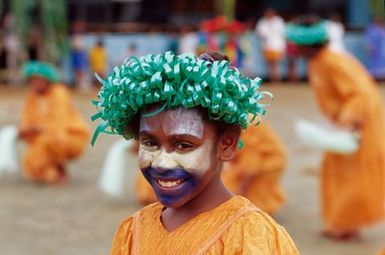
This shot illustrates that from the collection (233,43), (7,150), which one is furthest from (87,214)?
(233,43)

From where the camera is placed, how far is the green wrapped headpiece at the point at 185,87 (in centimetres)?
278

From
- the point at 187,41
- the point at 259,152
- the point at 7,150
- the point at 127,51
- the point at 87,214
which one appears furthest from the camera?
the point at 127,51

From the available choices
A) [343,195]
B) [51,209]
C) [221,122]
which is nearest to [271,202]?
[343,195]

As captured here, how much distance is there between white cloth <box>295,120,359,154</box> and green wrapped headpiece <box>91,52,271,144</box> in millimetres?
4022

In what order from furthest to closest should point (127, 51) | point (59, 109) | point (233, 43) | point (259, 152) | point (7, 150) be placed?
point (127, 51) < point (233, 43) < point (59, 109) < point (7, 150) < point (259, 152)

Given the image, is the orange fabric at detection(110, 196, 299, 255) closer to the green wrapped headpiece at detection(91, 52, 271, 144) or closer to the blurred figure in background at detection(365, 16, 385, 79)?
the green wrapped headpiece at detection(91, 52, 271, 144)

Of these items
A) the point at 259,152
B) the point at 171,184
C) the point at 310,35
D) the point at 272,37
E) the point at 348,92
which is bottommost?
the point at 272,37

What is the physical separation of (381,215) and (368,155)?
1.55ft

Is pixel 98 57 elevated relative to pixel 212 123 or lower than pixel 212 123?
lower

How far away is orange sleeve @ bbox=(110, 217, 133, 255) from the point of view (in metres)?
3.06

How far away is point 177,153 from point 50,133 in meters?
7.06

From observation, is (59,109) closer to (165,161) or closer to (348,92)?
(348,92)

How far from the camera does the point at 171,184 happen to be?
2869 mm

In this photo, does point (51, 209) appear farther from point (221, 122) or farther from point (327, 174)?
point (221, 122)
